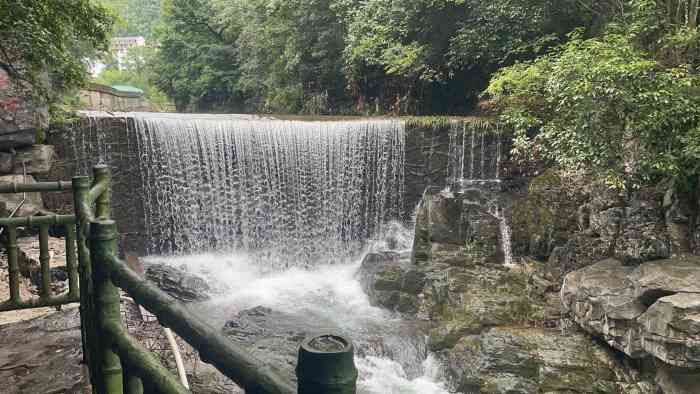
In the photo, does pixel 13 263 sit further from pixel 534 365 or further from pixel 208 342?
pixel 534 365

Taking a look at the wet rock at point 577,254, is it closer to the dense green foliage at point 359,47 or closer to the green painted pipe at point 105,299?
the dense green foliage at point 359,47

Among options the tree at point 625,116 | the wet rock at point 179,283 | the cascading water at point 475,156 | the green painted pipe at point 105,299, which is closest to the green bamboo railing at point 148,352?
the green painted pipe at point 105,299

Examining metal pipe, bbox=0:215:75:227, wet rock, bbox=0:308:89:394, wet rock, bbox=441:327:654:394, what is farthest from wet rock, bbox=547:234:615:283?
metal pipe, bbox=0:215:75:227

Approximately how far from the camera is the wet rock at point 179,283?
7.98 m

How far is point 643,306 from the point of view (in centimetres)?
544

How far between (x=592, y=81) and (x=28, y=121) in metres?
8.03

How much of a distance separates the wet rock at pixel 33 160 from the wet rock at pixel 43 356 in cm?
575

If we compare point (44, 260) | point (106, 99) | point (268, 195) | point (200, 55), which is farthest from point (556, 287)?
point (106, 99)

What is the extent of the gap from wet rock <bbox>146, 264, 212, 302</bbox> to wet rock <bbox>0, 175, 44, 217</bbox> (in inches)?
75.4

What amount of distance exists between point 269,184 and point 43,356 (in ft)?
24.7

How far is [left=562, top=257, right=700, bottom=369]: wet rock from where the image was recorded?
4.83 metres

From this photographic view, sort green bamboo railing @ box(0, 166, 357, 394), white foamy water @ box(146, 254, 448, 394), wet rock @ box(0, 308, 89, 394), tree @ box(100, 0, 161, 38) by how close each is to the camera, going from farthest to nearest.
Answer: tree @ box(100, 0, 161, 38)
white foamy water @ box(146, 254, 448, 394)
wet rock @ box(0, 308, 89, 394)
green bamboo railing @ box(0, 166, 357, 394)

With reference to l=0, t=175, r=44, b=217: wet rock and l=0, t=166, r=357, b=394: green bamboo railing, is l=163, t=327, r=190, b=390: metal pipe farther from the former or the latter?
l=0, t=175, r=44, b=217: wet rock

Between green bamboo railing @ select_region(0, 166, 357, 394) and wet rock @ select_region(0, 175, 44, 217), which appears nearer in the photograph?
green bamboo railing @ select_region(0, 166, 357, 394)
